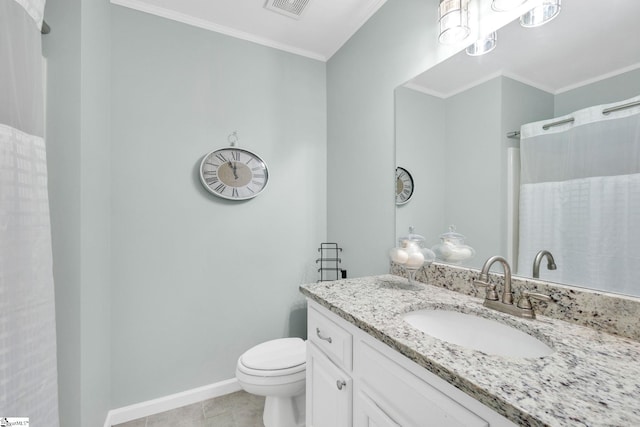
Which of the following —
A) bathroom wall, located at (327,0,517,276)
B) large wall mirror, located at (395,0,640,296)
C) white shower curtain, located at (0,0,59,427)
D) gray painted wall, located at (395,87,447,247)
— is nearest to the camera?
white shower curtain, located at (0,0,59,427)

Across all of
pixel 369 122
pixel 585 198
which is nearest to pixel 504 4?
pixel 585 198

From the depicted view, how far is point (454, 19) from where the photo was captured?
3.88 feet

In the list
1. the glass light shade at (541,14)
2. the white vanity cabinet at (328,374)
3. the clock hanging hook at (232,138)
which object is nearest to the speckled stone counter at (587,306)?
the white vanity cabinet at (328,374)

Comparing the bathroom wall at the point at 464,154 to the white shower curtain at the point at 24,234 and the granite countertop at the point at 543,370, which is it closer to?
the granite countertop at the point at 543,370

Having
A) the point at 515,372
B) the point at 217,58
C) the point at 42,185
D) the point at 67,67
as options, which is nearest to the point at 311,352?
the point at 515,372

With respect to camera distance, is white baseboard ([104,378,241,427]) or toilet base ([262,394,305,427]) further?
white baseboard ([104,378,241,427])

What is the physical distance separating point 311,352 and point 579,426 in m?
0.98

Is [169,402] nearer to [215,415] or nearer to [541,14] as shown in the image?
[215,415]

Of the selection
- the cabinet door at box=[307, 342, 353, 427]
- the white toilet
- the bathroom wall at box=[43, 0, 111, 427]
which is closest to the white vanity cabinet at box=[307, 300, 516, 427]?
the cabinet door at box=[307, 342, 353, 427]

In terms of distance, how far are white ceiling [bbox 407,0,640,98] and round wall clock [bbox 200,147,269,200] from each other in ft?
4.70

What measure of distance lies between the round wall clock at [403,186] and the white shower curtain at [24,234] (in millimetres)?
1533

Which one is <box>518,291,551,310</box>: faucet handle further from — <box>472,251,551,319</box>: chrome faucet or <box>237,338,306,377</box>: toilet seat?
<box>237,338,306,377</box>: toilet seat

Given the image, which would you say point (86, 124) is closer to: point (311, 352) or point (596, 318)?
point (311, 352)

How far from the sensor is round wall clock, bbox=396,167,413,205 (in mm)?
1498
